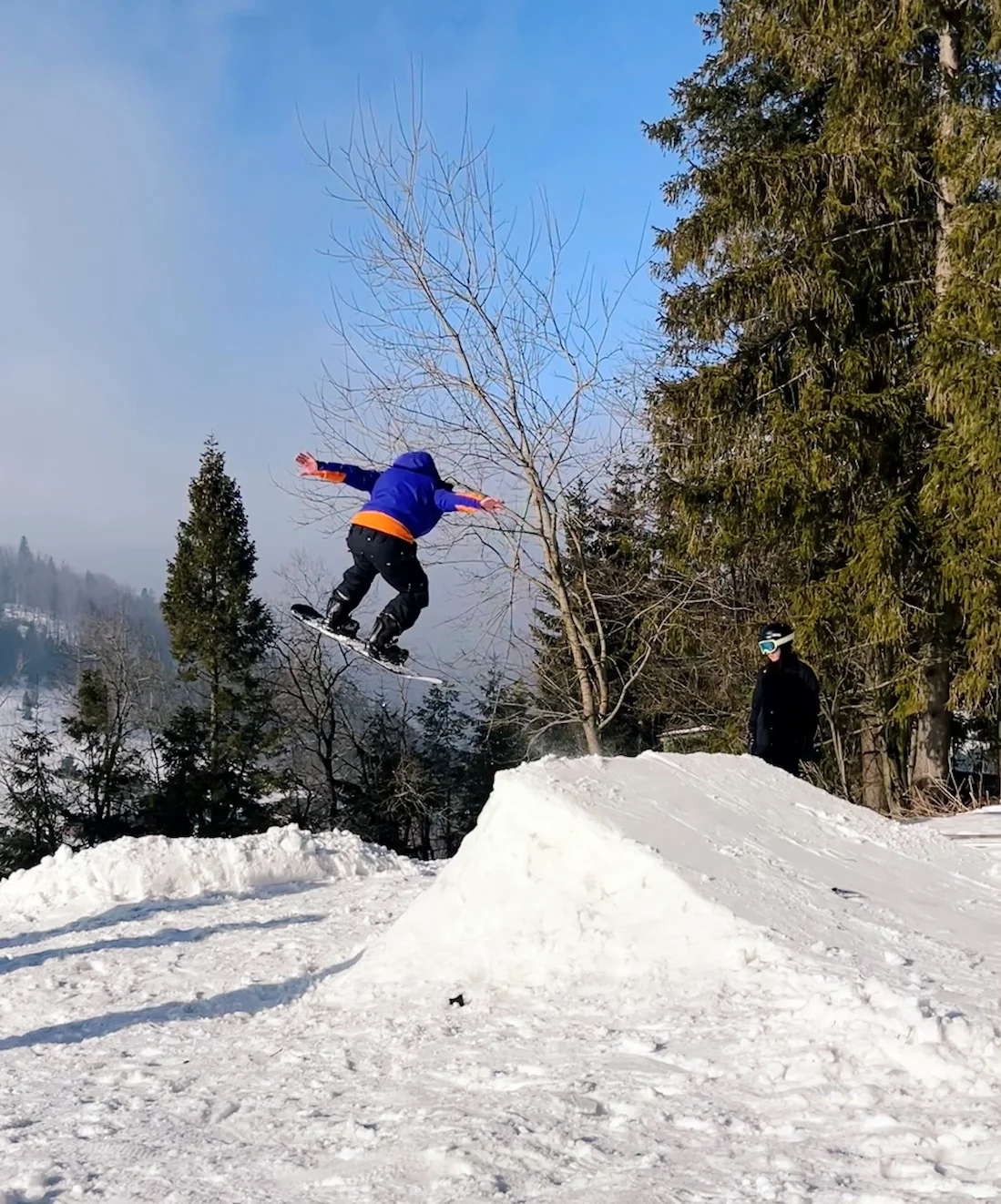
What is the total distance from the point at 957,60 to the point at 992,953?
10.9 meters

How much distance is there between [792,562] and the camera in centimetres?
1291

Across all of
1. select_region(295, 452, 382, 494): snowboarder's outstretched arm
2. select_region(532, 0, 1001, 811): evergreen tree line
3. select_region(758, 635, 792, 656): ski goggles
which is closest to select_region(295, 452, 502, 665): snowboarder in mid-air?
select_region(295, 452, 382, 494): snowboarder's outstretched arm

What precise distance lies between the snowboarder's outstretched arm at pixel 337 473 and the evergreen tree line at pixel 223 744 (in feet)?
56.8

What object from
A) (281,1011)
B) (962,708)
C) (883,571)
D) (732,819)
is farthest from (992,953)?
(962,708)

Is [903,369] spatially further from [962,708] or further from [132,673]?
[132,673]

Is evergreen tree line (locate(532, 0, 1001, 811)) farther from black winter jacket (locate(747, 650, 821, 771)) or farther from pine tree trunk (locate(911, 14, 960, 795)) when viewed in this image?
black winter jacket (locate(747, 650, 821, 771))

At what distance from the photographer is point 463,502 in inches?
272

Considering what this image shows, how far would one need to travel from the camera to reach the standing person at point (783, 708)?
8094 millimetres

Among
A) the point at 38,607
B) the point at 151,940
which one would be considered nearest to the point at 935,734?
the point at 151,940

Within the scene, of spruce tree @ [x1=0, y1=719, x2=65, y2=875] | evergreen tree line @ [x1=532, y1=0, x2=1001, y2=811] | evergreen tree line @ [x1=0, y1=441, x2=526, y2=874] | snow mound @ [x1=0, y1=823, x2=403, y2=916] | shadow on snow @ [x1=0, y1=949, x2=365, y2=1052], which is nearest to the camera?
shadow on snow @ [x1=0, y1=949, x2=365, y2=1052]

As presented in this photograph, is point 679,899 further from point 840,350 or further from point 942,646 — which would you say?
point 840,350

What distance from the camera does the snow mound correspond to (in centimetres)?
850

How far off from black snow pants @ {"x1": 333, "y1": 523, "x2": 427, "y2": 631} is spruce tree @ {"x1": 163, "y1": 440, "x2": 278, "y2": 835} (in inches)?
785

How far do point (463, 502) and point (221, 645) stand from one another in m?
21.5
